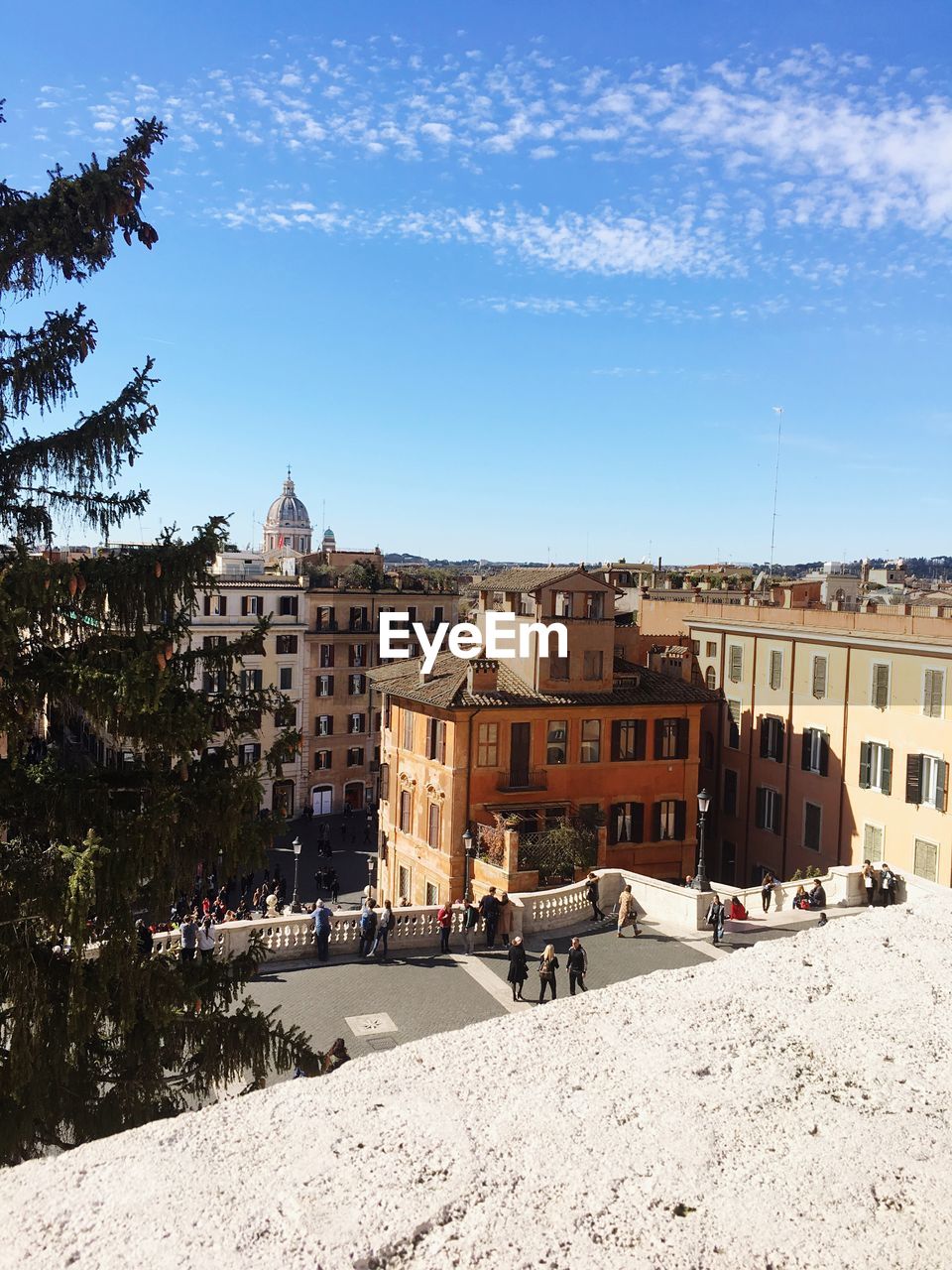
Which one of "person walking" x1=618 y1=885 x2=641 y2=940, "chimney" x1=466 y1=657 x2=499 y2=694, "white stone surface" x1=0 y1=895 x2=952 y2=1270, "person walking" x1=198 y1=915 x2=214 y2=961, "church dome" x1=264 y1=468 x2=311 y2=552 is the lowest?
"person walking" x1=618 y1=885 x2=641 y2=940

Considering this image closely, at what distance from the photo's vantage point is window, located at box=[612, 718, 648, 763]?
1539 inches

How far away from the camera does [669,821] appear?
3975 centimetres

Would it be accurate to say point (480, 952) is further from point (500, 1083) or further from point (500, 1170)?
point (500, 1170)

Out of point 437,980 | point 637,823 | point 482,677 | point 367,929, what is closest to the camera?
point 437,980

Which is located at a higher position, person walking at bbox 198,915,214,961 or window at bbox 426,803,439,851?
person walking at bbox 198,915,214,961

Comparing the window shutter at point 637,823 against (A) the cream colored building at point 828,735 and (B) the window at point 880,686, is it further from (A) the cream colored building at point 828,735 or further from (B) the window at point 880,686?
(B) the window at point 880,686

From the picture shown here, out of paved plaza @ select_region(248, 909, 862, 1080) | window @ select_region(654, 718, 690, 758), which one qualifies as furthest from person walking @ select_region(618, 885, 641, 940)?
window @ select_region(654, 718, 690, 758)

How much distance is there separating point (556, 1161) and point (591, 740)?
97.7ft

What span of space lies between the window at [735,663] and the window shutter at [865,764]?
8.20 m

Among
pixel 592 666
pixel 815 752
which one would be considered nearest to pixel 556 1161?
pixel 592 666

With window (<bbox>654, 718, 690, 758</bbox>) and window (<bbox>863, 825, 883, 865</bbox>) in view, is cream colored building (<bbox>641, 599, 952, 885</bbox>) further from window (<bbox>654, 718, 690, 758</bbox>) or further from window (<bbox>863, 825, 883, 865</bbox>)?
window (<bbox>654, 718, 690, 758</bbox>)

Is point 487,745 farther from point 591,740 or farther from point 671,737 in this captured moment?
point 671,737

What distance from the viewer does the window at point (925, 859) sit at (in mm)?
34531

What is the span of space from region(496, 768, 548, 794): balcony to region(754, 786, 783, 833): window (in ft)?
36.7
